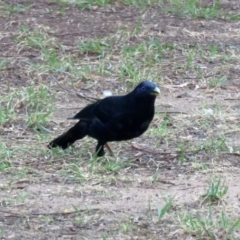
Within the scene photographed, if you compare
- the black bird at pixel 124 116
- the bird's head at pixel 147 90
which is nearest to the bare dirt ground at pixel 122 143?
the black bird at pixel 124 116

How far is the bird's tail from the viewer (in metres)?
7.17

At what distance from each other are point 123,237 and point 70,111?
329 centimetres

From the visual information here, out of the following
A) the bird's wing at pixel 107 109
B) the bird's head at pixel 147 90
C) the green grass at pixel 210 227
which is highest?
the green grass at pixel 210 227

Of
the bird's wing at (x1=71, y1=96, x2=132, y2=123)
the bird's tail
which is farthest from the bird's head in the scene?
the bird's tail

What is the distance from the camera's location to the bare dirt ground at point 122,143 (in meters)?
5.71

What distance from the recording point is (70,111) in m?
8.55

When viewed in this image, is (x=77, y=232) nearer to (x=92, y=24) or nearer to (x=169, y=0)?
(x=92, y=24)

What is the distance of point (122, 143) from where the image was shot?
7.63 meters

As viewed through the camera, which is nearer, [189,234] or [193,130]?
[189,234]

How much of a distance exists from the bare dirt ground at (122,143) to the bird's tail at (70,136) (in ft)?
0.27

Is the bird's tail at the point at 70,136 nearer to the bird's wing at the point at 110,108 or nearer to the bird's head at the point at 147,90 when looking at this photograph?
the bird's wing at the point at 110,108

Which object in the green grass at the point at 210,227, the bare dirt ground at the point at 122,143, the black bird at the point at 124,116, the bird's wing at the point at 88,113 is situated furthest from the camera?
the bird's wing at the point at 88,113

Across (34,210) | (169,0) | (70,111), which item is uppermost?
(34,210)

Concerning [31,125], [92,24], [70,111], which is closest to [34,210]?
[31,125]
